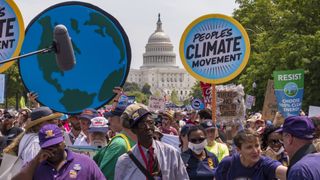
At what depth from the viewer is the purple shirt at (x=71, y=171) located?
226 inches

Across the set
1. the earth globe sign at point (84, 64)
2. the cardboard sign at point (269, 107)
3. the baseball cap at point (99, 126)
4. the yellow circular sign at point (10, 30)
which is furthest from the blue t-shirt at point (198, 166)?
the cardboard sign at point (269, 107)

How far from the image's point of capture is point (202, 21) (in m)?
13.5

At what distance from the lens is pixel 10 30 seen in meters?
9.93

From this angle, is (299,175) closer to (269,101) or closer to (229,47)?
(229,47)

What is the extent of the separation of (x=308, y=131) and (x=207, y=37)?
7.71 meters

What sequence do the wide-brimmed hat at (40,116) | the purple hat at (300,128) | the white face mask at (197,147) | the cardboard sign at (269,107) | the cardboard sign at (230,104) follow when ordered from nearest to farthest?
the purple hat at (300,128) → the wide-brimmed hat at (40,116) → the white face mask at (197,147) → the cardboard sign at (230,104) → the cardboard sign at (269,107)

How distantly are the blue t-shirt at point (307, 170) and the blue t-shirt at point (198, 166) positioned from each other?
2.86 m

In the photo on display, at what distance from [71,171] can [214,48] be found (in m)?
7.42

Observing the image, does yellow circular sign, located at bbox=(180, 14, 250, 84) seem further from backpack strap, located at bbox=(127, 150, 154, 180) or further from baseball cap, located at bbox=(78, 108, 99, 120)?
backpack strap, located at bbox=(127, 150, 154, 180)

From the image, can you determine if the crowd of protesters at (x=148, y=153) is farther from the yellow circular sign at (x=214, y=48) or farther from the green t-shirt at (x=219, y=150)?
the yellow circular sign at (x=214, y=48)

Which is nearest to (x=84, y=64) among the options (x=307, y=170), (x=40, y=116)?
(x=40, y=116)

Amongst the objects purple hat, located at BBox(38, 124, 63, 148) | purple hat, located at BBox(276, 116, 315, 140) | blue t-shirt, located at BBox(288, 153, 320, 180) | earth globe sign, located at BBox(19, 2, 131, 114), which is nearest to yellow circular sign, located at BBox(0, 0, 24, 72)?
earth globe sign, located at BBox(19, 2, 131, 114)

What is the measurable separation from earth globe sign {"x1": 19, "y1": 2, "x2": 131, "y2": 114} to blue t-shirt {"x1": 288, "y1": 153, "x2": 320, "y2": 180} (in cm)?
372

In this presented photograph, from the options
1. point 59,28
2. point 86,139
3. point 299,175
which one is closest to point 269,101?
point 86,139
